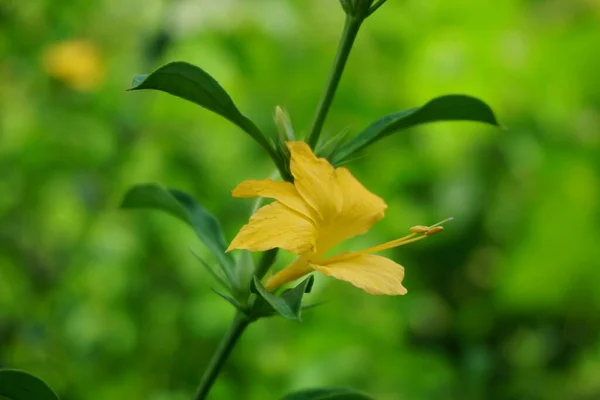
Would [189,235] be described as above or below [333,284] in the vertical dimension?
above

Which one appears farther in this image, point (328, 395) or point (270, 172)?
point (270, 172)

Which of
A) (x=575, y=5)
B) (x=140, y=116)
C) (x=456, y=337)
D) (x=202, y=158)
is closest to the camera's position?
(x=140, y=116)

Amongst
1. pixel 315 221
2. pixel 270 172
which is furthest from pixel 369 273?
pixel 270 172

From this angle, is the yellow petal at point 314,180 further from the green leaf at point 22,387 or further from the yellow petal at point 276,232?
the green leaf at point 22,387

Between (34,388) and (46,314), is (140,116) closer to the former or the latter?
(46,314)

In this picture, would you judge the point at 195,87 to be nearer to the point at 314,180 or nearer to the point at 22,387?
the point at 314,180

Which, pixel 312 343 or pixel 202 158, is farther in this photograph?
pixel 202 158

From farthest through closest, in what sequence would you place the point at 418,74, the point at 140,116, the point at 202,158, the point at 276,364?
the point at 418,74 → the point at 202,158 → the point at 140,116 → the point at 276,364

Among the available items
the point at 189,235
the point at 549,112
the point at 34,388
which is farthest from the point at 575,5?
the point at 34,388
